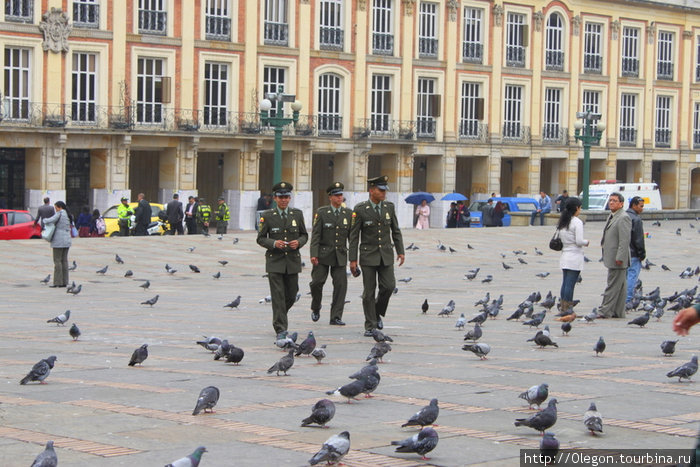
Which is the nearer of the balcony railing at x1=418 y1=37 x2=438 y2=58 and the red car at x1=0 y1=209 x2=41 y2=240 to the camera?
the red car at x1=0 y1=209 x2=41 y2=240

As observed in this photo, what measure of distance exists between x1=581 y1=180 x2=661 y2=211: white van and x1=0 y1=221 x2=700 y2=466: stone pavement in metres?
28.0

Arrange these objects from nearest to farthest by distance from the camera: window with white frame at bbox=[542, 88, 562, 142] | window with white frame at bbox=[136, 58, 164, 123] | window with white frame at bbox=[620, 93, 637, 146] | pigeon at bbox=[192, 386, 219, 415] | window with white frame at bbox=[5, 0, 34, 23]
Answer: pigeon at bbox=[192, 386, 219, 415] < window with white frame at bbox=[5, 0, 34, 23] < window with white frame at bbox=[136, 58, 164, 123] < window with white frame at bbox=[542, 88, 562, 142] < window with white frame at bbox=[620, 93, 637, 146]

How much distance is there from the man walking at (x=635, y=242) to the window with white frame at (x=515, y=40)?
3785cm

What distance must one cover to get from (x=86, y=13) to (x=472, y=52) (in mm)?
18320

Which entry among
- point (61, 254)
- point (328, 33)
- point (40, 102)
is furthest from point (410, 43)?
point (61, 254)

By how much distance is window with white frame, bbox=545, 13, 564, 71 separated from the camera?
56812 mm

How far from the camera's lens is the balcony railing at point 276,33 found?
4744 centimetres

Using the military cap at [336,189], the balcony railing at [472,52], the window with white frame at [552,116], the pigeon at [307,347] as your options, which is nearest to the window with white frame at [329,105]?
the balcony railing at [472,52]

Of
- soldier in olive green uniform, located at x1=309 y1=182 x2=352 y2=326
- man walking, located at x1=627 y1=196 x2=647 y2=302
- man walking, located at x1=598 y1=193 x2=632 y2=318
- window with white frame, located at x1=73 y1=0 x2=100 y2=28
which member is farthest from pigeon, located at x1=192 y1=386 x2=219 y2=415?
window with white frame, located at x1=73 y1=0 x2=100 y2=28

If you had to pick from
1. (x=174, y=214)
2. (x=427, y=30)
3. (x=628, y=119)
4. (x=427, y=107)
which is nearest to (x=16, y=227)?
(x=174, y=214)

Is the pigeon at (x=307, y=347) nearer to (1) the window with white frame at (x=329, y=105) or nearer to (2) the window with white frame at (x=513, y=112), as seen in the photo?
(1) the window with white frame at (x=329, y=105)

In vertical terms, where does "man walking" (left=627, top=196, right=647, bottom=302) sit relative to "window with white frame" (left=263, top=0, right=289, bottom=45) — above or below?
below

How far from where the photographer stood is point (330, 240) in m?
15.9

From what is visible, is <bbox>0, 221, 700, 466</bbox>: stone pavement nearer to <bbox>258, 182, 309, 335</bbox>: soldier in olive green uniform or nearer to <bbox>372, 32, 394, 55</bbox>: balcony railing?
<bbox>258, 182, 309, 335</bbox>: soldier in olive green uniform
